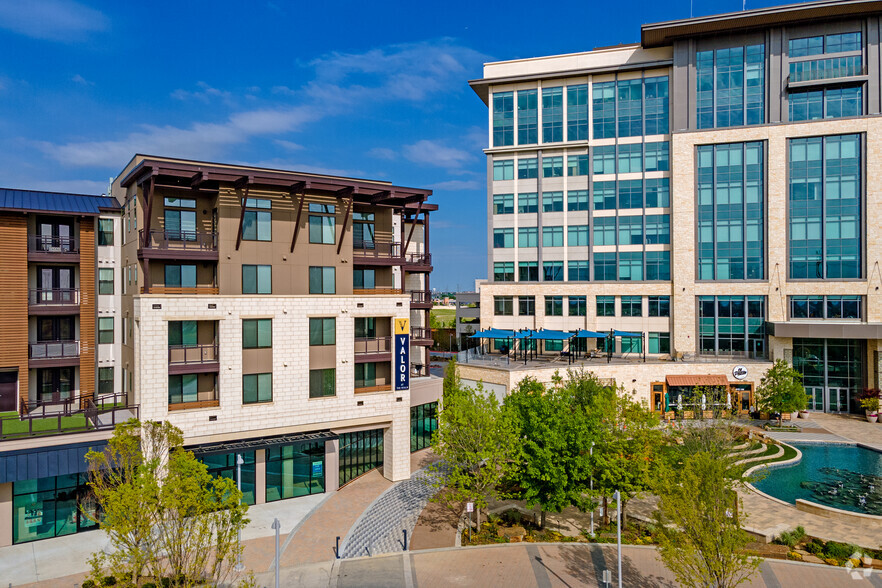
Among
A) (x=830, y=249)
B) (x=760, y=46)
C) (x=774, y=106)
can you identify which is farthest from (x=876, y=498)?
(x=760, y=46)

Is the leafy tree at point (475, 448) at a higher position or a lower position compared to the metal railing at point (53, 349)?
lower

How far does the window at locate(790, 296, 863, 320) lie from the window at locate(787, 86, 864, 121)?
625 inches

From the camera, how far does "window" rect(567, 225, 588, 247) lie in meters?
57.4

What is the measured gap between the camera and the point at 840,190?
1953 inches

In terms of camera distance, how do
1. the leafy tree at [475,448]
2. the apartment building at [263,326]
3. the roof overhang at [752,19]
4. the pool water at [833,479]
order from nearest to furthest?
the leafy tree at [475,448]
the apartment building at [263,326]
the pool water at [833,479]
the roof overhang at [752,19]

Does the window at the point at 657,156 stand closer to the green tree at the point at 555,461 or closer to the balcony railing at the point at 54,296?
the green tree at the point at 555,461

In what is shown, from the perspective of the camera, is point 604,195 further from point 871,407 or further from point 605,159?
point 871,407

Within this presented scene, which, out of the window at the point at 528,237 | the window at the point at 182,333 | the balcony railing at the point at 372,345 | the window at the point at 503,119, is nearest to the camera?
the window at the point at 182,333

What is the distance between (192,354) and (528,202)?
38.9 meters

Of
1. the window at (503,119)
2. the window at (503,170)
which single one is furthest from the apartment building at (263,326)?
the window at (503,119)

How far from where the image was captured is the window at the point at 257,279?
3109 centimetres

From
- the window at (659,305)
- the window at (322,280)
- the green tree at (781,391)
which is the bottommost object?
the green tree at (781,391)

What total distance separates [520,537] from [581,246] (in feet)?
122

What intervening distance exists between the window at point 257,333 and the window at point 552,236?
1371 inches
